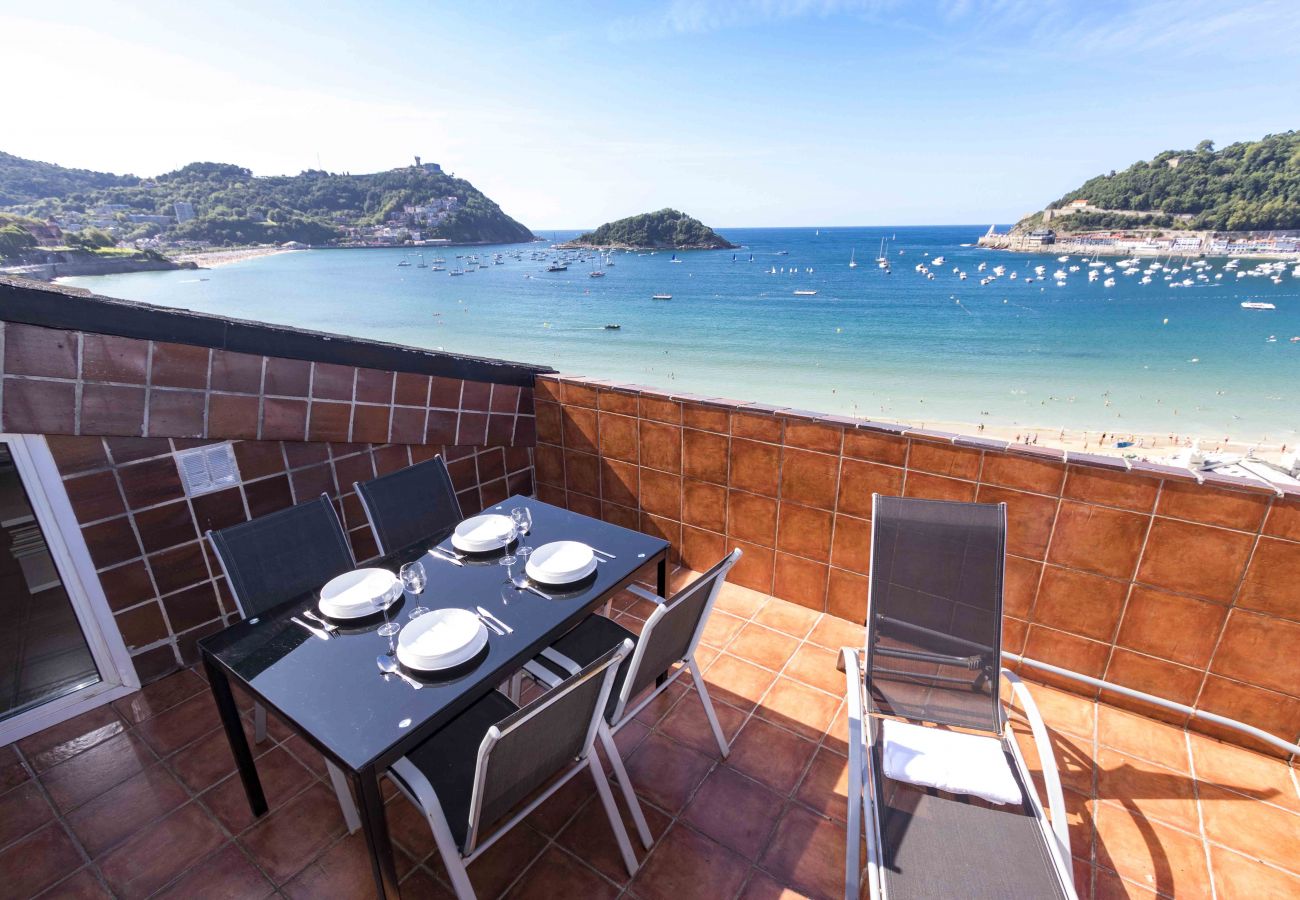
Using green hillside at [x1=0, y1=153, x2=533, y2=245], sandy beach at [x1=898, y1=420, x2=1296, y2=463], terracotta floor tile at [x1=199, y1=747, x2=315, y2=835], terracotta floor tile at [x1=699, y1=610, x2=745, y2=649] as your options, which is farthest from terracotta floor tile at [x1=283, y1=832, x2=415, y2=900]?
green hillside at [x1=0, y1=153, x2=533, y2=245]

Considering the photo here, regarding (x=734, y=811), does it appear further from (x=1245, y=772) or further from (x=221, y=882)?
(x=1245, y=772)

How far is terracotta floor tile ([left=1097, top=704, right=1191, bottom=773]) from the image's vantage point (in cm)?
214

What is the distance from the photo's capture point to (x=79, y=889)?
67.5 inches

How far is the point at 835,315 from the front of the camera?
3872 cm

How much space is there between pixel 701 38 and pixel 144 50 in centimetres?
1953

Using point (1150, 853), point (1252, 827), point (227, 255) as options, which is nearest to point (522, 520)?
point (1150, 853)

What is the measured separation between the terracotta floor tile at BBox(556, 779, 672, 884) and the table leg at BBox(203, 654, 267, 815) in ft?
3.48

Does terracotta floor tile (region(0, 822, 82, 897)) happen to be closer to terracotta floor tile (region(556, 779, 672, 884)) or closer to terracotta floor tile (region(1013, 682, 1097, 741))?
terracotta floor tile (region(556, 779, 672, 884))

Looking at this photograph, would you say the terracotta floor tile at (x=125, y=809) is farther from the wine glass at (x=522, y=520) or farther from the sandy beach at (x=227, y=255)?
the sandy beach at (x=227, y=255)

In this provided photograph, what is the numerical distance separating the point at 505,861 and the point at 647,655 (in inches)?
32.6

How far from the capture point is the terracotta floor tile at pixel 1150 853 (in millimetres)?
1700

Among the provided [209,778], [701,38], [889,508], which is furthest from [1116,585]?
[701,38]

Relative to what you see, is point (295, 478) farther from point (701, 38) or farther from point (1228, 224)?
point (1228, 224)

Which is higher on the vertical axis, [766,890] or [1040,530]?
[1040,530]
